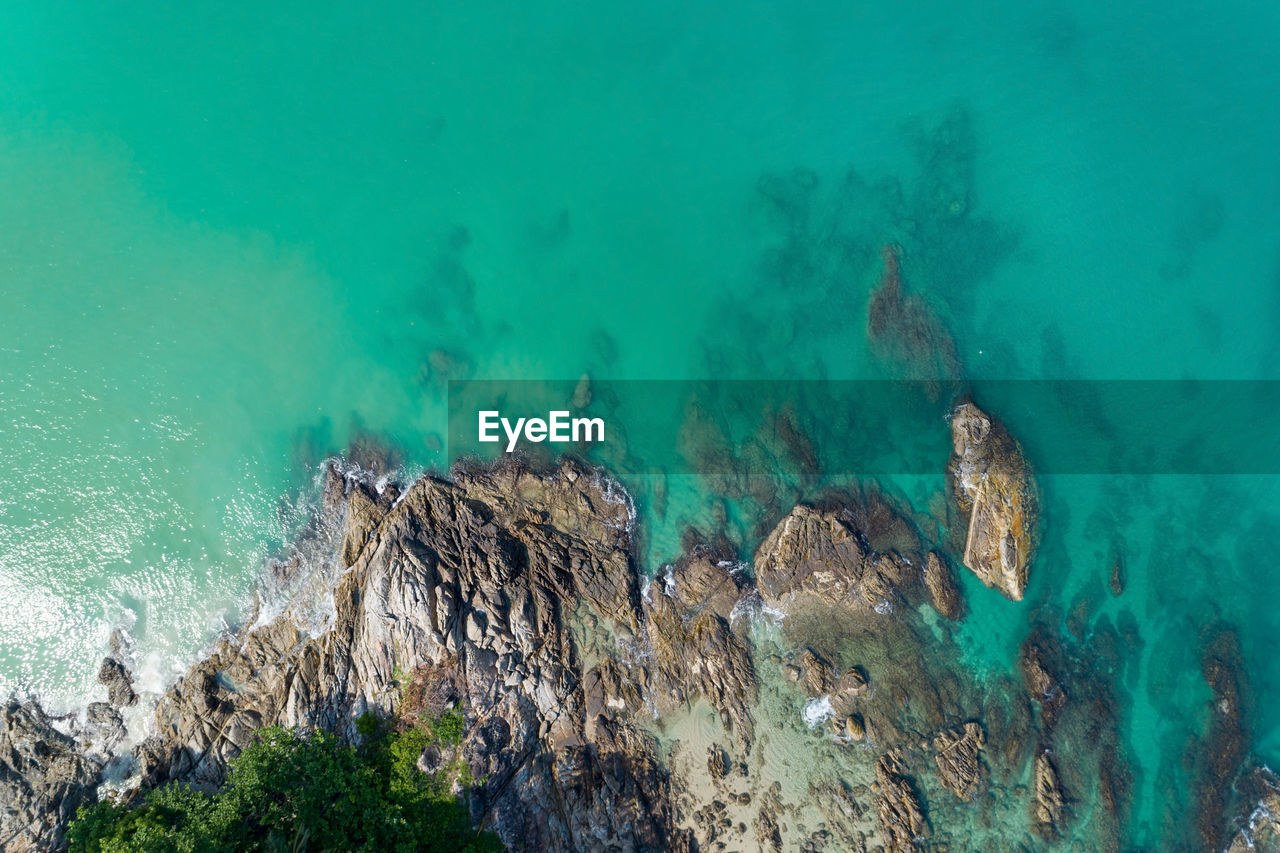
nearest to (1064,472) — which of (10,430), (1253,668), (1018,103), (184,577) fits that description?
(1253,668)

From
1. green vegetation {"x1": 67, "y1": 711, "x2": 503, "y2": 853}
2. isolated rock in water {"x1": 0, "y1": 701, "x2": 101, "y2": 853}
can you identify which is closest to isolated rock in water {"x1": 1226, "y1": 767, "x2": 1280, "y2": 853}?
green vegetation {"x1": 67, "y1": 711, "x2": 503, "y2": 853}

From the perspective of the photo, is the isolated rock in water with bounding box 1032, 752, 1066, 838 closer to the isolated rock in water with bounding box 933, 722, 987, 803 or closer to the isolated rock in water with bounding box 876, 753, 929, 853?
the isolated rock in water with bounding box 933, 722, 987, 803

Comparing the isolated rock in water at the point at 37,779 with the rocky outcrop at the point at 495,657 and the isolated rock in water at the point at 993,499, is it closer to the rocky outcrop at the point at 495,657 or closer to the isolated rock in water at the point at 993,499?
the rocky outcrop at the point at 495,657

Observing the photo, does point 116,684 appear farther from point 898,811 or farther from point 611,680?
point 898,811

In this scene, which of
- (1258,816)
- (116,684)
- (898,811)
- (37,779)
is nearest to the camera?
(37,779)

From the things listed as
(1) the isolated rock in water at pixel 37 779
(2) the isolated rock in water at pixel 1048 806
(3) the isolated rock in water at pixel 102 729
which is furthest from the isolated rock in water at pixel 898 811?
(1) the isolated rock in water at pixel 37 779

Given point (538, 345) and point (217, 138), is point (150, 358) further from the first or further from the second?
point (538, 345)

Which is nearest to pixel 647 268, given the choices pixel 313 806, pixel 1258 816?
pixel 313 806
